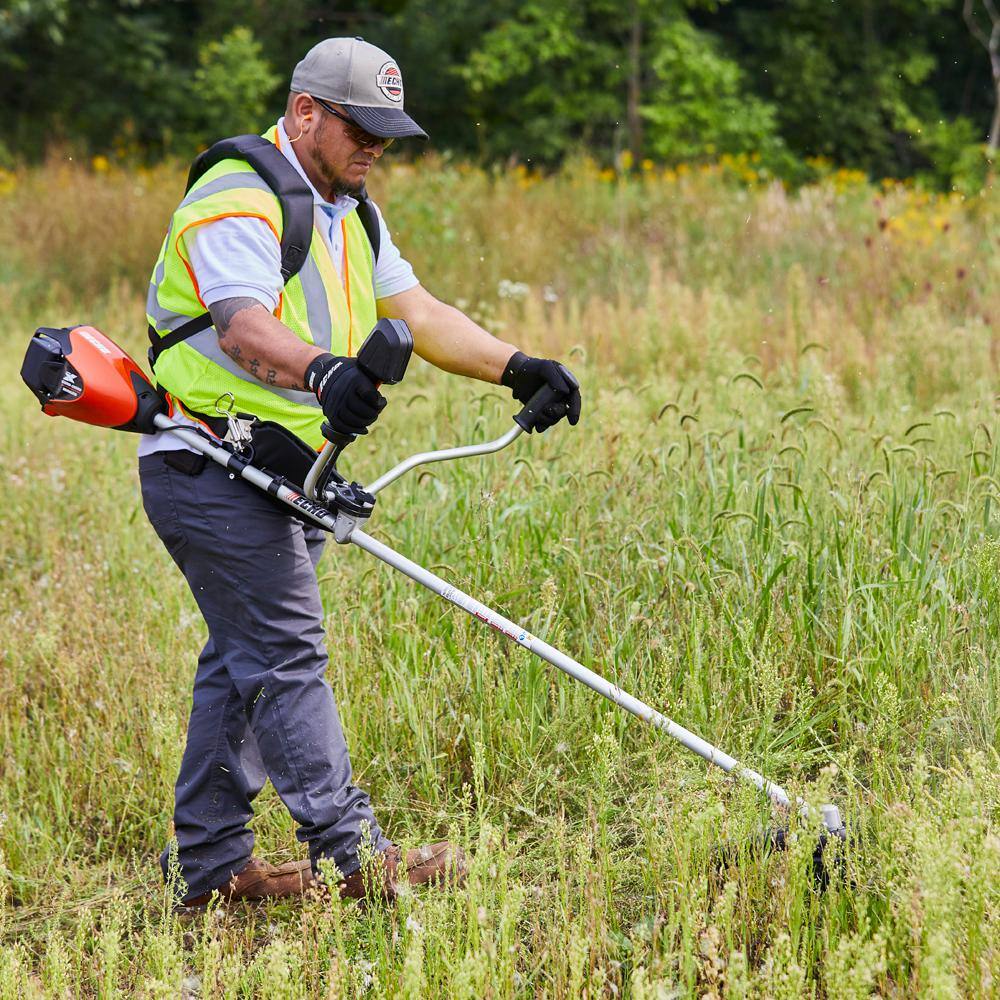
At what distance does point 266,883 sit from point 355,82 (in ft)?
7.03

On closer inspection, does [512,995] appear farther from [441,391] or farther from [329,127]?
[441,391]

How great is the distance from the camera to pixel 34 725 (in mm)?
4305

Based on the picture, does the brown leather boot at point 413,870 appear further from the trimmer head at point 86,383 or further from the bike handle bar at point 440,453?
the trimmer head at point 86,383

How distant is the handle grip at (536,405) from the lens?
3.38 m

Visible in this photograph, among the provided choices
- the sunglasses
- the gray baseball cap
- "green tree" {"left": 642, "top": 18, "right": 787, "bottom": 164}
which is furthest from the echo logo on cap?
"green tree" {"left": 642, "top": 18, "right": 787, "bottom": 164}

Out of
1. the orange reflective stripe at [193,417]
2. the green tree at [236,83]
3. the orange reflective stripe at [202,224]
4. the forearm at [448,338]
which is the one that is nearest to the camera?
the orange reflective stripe at [202,224]

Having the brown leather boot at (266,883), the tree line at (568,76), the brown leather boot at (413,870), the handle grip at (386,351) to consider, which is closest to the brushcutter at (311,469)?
the handle grip at (386,351)

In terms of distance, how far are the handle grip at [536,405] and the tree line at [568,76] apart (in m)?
13.0

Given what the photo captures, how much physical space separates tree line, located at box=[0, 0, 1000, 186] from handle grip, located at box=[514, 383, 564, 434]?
42.6ft

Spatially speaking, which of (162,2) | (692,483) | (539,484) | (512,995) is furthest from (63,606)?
(162,2)

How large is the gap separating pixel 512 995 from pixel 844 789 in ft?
4.38

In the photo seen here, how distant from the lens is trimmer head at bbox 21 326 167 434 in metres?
3.25

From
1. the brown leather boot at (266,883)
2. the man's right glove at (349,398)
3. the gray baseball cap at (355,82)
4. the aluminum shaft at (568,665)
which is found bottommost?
the brown leather boot at (266,883)

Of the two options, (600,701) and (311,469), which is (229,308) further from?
(600,701)
